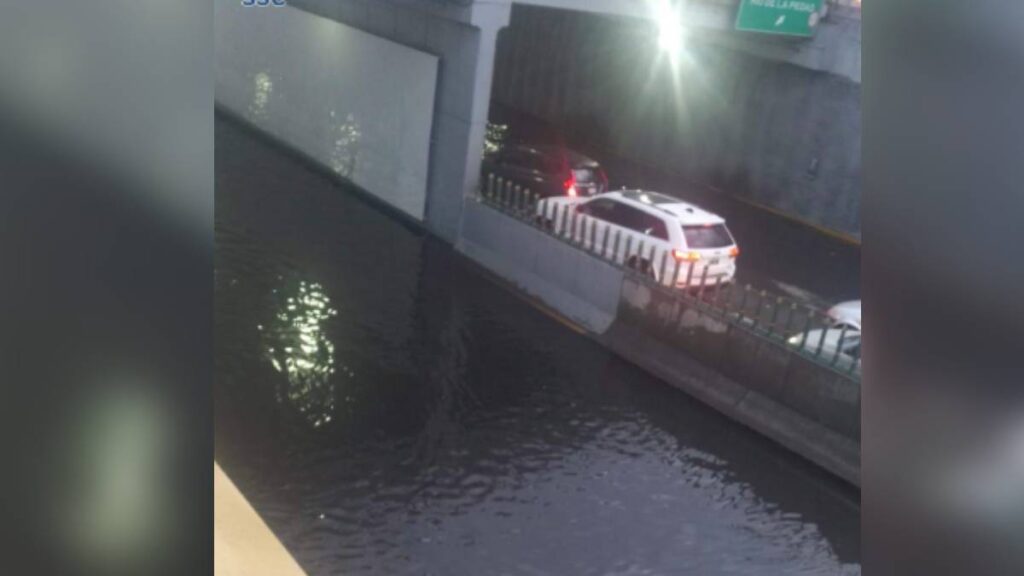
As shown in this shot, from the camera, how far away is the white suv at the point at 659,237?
1738 cm

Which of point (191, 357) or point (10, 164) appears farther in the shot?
point (191, 357)

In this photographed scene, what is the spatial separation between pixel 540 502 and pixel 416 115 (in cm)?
1123

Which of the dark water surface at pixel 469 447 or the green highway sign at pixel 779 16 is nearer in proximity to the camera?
the dark water surface at pixel 469 447

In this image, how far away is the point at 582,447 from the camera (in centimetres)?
1345

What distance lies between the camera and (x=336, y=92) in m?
23.7

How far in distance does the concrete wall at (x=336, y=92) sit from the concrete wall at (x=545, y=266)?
2.10m

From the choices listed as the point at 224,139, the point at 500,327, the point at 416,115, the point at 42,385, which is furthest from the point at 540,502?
the point at 224,139

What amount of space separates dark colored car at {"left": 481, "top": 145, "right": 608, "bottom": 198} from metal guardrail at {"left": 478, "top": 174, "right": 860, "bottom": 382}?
9.73 feet

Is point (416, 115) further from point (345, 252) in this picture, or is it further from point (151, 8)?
point (151, 8)

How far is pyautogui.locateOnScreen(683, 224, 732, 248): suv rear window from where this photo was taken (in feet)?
57.4

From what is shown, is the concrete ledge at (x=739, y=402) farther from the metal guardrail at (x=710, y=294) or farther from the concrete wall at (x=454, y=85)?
the concrete wall at (x=454, y=85)

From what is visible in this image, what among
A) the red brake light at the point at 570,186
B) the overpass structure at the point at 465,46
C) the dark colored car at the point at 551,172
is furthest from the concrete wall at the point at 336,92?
the red brake light at the point at 570,186

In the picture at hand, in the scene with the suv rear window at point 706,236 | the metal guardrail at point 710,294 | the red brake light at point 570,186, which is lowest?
the metal guardrail at point 710,294

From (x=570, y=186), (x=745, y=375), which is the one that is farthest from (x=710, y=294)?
(x=570, y=186)
